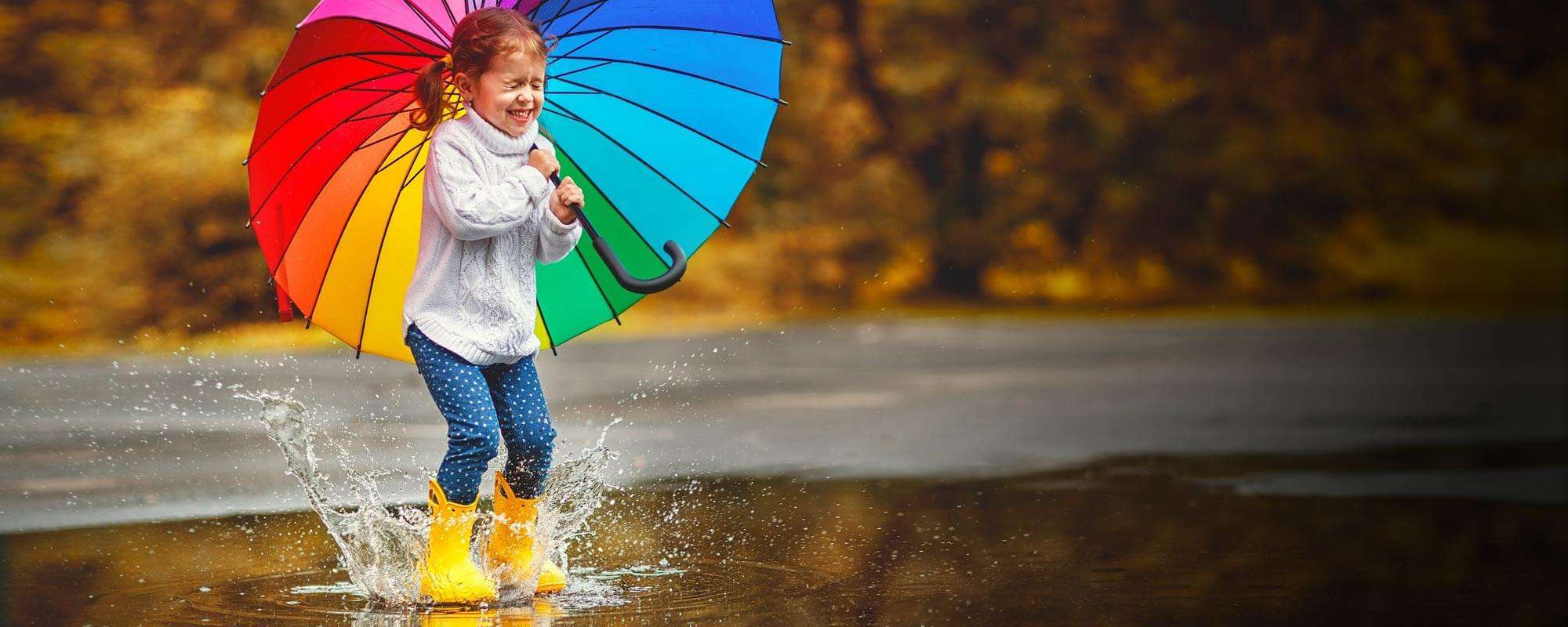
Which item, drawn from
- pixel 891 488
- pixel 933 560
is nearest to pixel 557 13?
pixel 933 560

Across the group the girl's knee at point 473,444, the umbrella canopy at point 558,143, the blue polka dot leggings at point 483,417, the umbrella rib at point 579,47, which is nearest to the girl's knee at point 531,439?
the blue polka dot leggings at point 483,417

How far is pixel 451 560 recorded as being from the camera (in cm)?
395

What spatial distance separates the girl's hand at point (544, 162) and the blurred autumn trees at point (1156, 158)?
1228 centimetres

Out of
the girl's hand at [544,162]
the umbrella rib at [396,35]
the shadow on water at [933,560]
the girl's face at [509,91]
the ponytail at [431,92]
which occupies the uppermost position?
the umbrella rib at [396,35]

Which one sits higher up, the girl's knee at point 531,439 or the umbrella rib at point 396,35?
the umbrella rib at point 396,35

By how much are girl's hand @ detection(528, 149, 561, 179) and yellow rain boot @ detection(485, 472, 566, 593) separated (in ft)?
2.39

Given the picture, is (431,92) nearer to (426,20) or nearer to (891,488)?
(426,20)

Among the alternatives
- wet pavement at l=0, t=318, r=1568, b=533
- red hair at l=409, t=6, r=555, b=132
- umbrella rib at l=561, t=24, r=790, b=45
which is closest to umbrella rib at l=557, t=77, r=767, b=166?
umbrella rib at l=561, t=24, r=790, b=45

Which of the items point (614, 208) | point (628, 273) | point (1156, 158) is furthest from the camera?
point (1156, 158)

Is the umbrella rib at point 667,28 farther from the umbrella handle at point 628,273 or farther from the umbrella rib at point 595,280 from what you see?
the umbrella rib at point 595,280

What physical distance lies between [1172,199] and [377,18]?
1411 centimetres

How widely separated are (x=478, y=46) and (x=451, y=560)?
3.73 feet

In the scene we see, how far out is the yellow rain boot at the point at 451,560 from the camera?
389 cm

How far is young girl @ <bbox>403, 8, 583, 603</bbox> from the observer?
3.74 m
